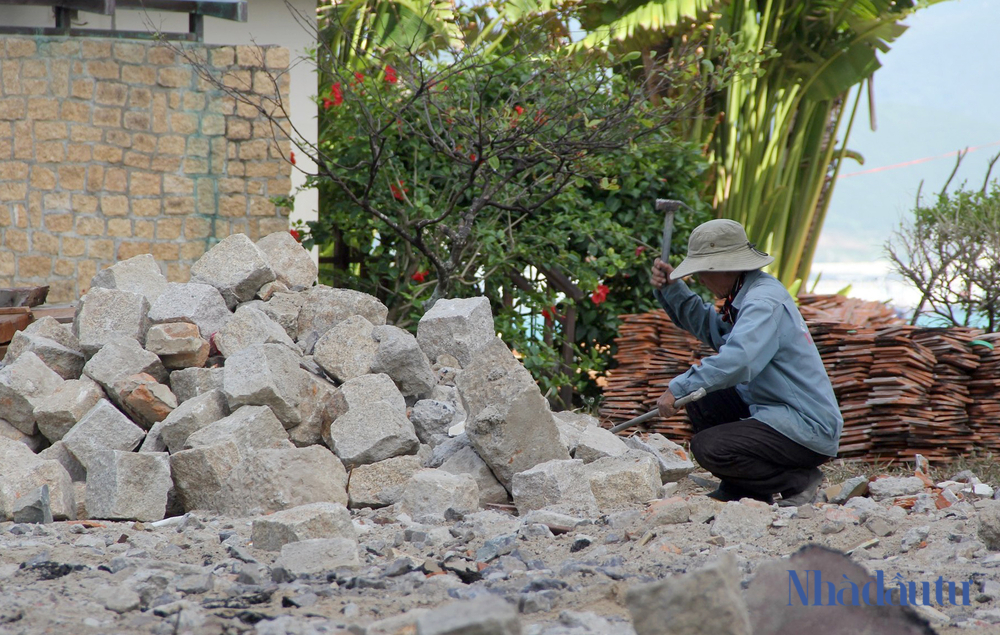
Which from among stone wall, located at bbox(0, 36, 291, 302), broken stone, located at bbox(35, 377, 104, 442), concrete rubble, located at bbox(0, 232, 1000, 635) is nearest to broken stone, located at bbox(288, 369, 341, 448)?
concrete rubble, located at bbox(0, 232, 1000, 635)

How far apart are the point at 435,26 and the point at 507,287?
13.3 ft

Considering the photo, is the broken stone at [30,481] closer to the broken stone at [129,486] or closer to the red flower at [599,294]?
the broken stone at [129,486]

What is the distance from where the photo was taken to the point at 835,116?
1185 cm

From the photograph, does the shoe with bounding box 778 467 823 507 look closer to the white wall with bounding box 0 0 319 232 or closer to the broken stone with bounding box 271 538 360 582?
the broken stone with bounding box 271 538 360 582

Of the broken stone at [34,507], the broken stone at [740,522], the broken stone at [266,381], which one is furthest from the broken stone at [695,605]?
the broken stone at [34,507]

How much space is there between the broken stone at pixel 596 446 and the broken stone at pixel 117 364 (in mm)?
2342

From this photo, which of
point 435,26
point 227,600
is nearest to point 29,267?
point 435,26

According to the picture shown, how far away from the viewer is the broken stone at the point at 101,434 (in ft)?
14.4

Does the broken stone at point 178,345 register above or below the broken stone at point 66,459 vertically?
above

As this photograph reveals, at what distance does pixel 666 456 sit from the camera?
195 inches

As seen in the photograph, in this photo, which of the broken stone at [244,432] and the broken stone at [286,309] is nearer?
the broken stone at [244,432]

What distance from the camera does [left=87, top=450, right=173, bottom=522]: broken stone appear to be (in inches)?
161

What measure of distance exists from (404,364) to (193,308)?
1.28 m

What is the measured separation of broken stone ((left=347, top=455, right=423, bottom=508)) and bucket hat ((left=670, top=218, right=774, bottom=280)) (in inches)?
64.4
